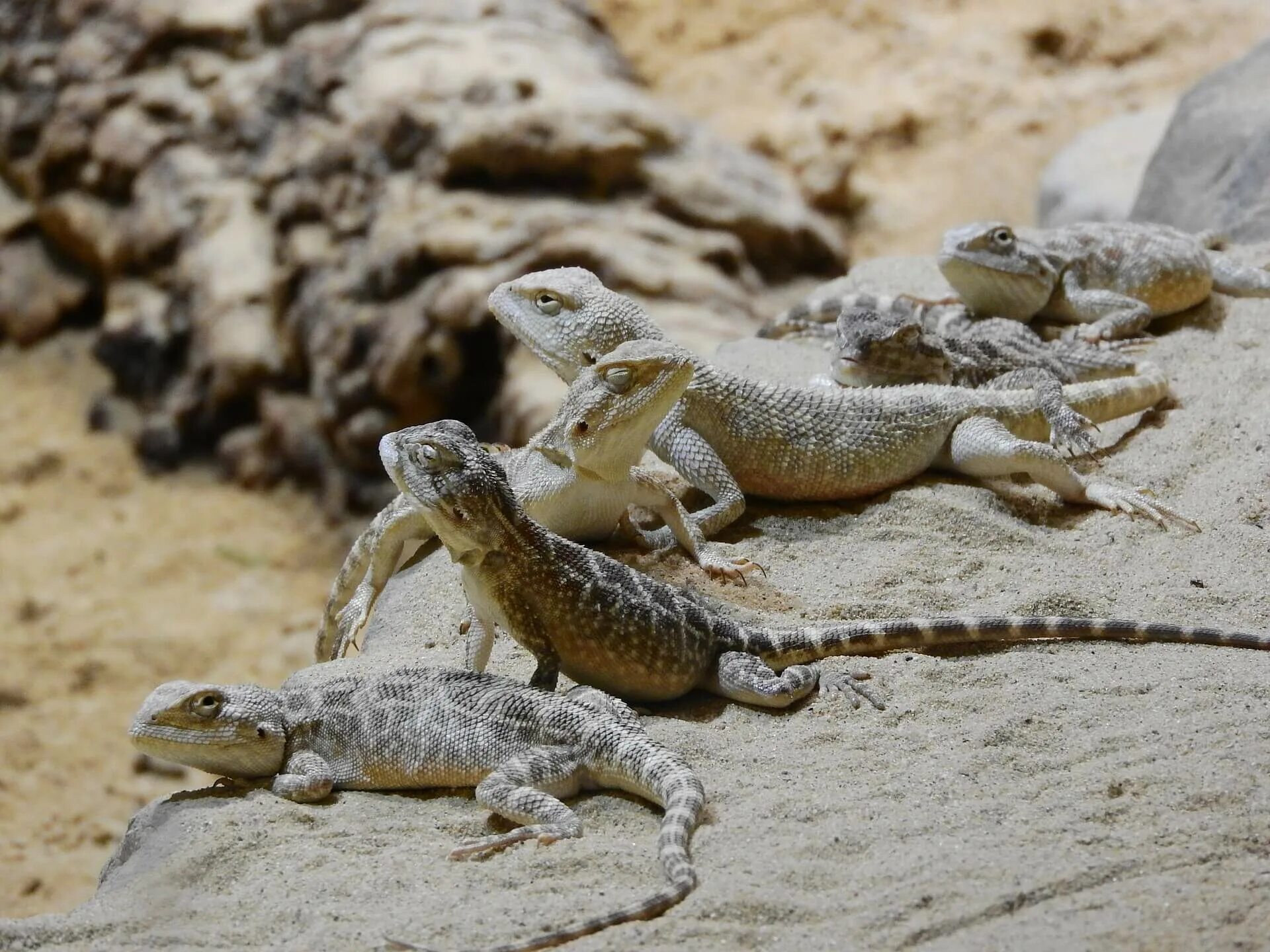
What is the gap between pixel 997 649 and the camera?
12.7 ft

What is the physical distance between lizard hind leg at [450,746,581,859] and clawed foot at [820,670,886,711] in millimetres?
803

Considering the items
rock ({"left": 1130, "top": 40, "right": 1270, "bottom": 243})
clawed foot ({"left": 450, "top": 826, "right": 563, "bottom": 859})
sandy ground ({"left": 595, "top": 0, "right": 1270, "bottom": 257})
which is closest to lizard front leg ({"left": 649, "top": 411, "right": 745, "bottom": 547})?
clawed foot ({"left": 450, "top": 826, "right": 563, "bottom": 859})

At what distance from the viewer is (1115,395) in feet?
17.1

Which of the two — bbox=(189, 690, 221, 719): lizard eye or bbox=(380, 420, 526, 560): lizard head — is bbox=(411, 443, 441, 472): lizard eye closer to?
bbox=(380, 420, 526, 560): lizard head

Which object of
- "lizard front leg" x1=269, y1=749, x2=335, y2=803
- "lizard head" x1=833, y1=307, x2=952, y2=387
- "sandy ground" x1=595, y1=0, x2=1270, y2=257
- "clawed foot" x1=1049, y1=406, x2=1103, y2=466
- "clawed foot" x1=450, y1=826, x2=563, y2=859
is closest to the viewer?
"clawed foot" x1=450, y1=826, x2=563, y2=859

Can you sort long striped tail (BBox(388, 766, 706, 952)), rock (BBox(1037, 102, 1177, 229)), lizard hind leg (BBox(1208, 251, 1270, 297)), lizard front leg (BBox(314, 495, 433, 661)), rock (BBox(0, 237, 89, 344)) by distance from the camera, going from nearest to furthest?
long striped tail (BBox(388, 766, 706, 952)) < lizard front leg (BBox(314, 495, 433, 661)) < lizard hind leg (BBox(1208, 251, 1270, 297)) < rock (BBox(1037, 102, 1177, 229)) < rock (BBox(0, 237, 89, 344))

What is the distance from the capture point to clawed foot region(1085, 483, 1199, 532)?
452 cm

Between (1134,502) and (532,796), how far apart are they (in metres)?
2.55

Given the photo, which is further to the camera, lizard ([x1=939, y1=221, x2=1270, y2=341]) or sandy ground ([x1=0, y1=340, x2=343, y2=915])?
sandy ground ([x1=0, y1=340, x2=343, y2=915])

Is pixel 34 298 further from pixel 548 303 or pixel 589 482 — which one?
pixel 589 482

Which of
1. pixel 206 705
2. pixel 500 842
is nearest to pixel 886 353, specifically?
pixel 500 842

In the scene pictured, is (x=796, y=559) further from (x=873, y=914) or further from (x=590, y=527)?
(x=873, y=914)

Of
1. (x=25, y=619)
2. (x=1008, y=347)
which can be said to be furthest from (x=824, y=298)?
(x=25, y=619)

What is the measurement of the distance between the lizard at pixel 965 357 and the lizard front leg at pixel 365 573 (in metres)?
1.76
